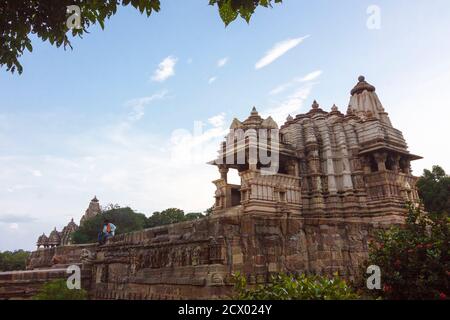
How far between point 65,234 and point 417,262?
39.4 metres

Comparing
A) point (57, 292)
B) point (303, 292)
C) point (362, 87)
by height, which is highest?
point (362, 87)

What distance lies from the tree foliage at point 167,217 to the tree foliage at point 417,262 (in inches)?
1505

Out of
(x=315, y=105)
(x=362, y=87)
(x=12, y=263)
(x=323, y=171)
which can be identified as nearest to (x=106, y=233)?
(x=323, y=171)

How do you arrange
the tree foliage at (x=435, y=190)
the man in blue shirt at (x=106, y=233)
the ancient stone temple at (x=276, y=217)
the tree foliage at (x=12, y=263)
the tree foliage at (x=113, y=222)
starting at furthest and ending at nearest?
the tree foliage at (x=113, y=222) → the tree foliage at (x=12, y=263) → the tree foliage at (x=435, y=190) → the man in blue shirt at (x=106, y=233) → the ancient stone temple at (x=276, y=217)

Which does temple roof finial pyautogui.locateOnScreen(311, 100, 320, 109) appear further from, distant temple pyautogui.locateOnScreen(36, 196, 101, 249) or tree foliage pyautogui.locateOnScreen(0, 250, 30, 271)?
tree foliage pyautogui.locateOnScreen(0, 250, 30, 271)

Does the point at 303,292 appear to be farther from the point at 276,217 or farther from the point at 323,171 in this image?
the point at 323,171

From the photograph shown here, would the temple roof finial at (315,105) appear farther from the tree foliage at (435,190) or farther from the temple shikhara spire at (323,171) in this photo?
the tree foliage at (435,190)

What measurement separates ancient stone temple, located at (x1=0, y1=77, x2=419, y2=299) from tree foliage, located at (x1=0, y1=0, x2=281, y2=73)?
4198 millimetres

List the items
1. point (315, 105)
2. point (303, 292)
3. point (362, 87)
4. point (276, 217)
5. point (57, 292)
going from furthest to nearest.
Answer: point (362, 87)
point (315, 105)
point (276, 217)
point (57, 292)
point (303, 292)

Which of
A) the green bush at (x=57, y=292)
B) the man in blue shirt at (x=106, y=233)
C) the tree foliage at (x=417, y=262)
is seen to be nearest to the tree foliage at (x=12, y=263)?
the man in blue shirt at (x=106, y=233)

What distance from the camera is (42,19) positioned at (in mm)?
4059

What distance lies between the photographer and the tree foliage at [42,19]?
12.6ft

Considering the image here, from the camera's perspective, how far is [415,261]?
543 centimetres

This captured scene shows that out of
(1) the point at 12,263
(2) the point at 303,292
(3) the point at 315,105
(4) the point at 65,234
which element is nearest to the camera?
(2) the point at 303,292
